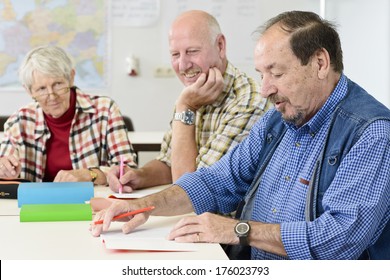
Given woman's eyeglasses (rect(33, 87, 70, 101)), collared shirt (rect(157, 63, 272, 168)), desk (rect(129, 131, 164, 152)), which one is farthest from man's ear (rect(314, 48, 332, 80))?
desk (rect(129, 131, 164, 152))

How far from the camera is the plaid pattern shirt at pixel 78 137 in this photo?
117 inches

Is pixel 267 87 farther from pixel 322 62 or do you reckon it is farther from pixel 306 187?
pixel 306 187

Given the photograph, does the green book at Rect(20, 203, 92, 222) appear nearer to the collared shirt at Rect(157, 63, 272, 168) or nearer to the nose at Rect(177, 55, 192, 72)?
the collared shirt at Rect(157, 63, 272, 168)

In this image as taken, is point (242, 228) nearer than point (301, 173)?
Yes

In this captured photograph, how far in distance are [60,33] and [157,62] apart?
78 centimetres

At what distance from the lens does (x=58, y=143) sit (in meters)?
3.03

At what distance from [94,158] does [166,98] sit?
2410 millimetres

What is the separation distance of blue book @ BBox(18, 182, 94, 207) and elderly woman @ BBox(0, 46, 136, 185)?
698mm

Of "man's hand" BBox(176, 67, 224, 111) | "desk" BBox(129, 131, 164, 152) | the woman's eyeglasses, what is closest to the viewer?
"man's hand" BBox(176, 67, 224, 111)

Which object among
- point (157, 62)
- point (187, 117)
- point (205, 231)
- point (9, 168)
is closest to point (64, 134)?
point (9, 168)

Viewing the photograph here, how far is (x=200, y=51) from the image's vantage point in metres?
2.65

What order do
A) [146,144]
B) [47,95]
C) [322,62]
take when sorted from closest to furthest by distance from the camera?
1. [322,62]
2. [47,95]
3. [146,144]

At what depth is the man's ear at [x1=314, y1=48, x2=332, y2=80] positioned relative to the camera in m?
1.80

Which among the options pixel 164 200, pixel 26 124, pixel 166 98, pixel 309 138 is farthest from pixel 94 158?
pixel 166 98
